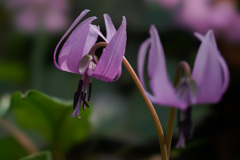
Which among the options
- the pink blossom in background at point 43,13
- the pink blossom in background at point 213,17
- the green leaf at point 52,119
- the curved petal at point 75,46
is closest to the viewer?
the curved petal at point 75,46

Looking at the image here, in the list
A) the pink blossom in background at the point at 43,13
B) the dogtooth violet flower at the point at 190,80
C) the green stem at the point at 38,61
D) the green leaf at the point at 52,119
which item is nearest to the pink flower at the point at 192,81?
the dogtooth violet flower at the point at 190,80

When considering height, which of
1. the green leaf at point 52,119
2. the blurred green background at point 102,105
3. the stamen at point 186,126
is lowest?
the blurred green background at point 102,105

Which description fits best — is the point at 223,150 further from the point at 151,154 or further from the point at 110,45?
the point at 110,45

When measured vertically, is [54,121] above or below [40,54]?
above

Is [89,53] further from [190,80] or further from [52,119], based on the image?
[52,119]

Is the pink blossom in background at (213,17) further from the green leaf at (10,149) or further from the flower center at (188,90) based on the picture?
the flower center at (188,90)

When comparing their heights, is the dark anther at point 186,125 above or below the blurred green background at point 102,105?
above

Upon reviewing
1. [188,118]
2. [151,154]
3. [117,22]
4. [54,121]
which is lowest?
[151,154]

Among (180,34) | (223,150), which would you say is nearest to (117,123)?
(223,150)
